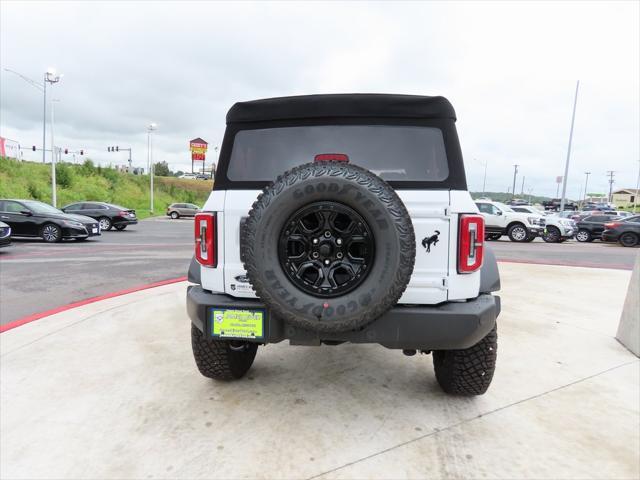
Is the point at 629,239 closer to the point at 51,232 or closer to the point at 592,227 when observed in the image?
the point at 592,227

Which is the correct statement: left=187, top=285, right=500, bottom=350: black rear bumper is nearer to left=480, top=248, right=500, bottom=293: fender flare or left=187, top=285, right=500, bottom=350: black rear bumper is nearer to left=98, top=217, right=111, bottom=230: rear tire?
left=480, top=248, right=500, bottom=293: fender flare

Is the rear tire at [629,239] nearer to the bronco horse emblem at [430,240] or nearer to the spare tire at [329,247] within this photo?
the bronco horse emblem at [430,240]

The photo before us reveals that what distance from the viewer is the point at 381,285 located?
203 centimetres

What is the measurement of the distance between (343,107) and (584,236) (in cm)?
1914

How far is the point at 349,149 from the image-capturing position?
255 centimetres

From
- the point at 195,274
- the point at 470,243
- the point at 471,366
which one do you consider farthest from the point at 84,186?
the point at 470,243

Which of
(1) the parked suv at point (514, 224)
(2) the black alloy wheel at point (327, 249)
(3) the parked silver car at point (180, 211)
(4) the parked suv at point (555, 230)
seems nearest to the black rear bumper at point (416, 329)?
(2) the black alloy wheel at point (327, 249)

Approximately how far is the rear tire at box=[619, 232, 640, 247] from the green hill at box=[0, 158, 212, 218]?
30603mm

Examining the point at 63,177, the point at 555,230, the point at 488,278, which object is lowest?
the point at 555,230

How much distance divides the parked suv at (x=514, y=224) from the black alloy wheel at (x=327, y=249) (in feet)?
51.0

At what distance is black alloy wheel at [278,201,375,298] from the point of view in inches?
81.7

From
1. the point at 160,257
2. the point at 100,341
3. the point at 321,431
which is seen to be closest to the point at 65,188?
the point at 160,257

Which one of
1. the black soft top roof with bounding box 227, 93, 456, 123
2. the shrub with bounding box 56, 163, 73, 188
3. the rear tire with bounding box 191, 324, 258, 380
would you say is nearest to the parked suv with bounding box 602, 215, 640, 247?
the black soft top roof with bounding box 227, 93, 456, 123

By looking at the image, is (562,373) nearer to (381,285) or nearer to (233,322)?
(381,285)
